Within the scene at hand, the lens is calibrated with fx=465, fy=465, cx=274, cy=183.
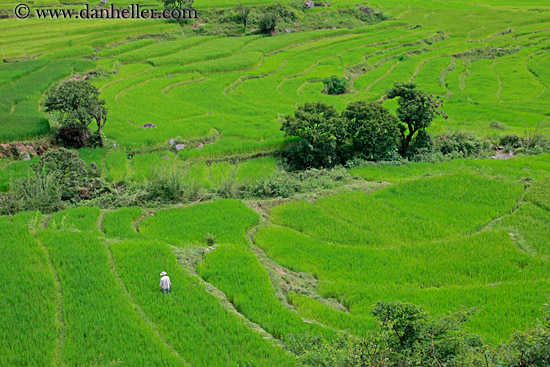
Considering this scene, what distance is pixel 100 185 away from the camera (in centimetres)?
1235

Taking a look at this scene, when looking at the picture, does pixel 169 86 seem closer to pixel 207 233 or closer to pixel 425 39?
pixel 207 233

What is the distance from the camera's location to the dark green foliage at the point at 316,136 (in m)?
14.1

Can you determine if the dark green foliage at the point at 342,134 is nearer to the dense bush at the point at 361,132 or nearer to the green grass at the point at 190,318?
the dense bush at the point at 361,132

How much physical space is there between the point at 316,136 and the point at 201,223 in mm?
5424

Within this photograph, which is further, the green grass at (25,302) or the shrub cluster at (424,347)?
the green grass at (25,302)

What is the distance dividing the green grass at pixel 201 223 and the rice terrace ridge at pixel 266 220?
6 centimetres

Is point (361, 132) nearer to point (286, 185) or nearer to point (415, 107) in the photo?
point (415, 107)

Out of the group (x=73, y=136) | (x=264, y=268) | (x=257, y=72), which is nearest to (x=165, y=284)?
(x=264, y=268)

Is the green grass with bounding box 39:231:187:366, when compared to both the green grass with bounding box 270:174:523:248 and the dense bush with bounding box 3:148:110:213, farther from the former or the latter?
the green grass with bounding box 270:174:523:248

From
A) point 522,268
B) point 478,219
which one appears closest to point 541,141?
point 478,219

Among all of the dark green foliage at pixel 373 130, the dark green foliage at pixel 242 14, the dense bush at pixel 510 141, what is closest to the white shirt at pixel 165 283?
the dark green foliage at pixel 373 130

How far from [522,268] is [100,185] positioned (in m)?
10.0

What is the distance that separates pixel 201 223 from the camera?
998cm

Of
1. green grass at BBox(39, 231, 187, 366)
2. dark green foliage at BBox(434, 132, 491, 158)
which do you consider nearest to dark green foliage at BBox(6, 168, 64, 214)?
green grass at BBox(39, 231, 187, 366)
